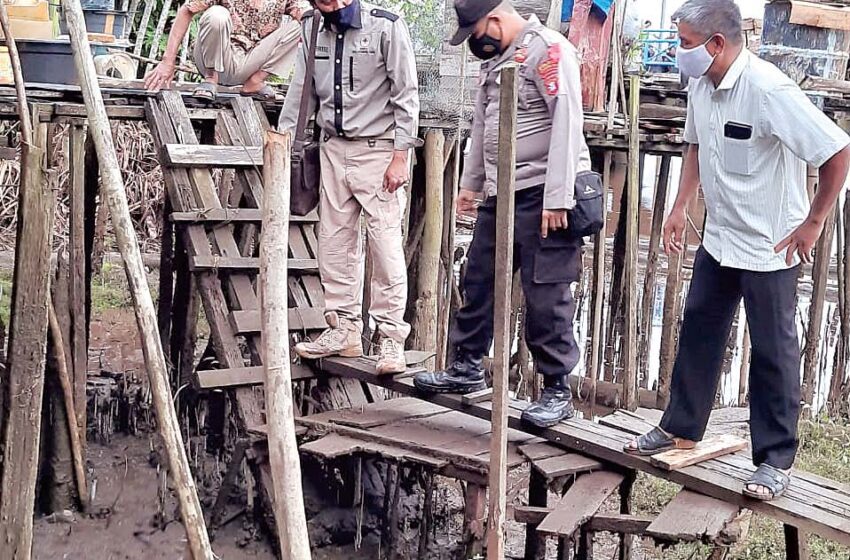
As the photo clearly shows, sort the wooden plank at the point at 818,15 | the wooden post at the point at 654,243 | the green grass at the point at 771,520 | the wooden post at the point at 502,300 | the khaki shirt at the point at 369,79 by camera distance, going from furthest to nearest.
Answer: the wooden post at the point at 654,243 < the wooden plank at the point at 818,15 < the green grass at the point at 771,520 < the khaki shirt at the point at 369,79 < the wooden post at the point at 502,300

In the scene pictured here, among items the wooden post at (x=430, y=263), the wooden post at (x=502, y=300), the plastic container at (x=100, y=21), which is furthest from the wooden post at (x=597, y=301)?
the plastic container at (x=100, y=21)

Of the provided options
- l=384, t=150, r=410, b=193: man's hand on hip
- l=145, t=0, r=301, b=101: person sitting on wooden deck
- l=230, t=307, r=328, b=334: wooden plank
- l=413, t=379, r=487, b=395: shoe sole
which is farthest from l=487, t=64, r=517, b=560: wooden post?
l=145, t=0, r=301, b=101: person sitting on wooden deck

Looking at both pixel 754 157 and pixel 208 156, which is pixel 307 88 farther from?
pixel 754 157

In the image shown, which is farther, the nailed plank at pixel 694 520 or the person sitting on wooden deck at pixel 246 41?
the person sitting on wooden deck at pixel 246 41

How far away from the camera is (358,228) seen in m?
5.39

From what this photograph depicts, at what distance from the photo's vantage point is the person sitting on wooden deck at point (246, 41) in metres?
6.74

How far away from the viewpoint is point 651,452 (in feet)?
14.4

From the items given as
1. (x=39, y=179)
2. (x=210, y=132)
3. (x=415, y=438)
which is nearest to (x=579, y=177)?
(x=415, y=438)

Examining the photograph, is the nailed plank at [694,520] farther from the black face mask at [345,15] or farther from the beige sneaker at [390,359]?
the black face mask at [345,15]

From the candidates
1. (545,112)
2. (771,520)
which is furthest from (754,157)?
(771,520)

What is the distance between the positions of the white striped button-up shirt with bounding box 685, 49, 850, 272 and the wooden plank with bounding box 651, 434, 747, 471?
0.83 metres

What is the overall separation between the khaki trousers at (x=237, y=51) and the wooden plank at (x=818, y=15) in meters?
2.95

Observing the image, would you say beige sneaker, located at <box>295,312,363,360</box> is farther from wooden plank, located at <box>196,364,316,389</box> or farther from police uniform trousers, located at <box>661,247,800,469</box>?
police uniform trousers, located at <box>661,247,800,469</box>

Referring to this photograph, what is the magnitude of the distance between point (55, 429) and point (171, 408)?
302 cm
